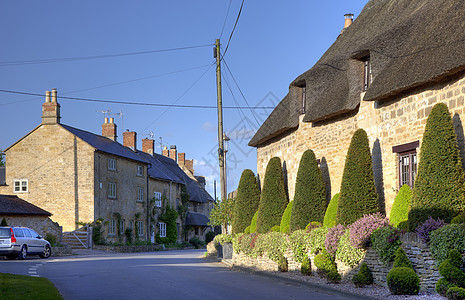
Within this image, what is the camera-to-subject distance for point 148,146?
61.4 meters

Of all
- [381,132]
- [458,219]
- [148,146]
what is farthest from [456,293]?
[148,146]

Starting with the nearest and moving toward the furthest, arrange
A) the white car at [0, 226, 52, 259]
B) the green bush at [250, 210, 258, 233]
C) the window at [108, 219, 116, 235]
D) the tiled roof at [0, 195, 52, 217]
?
the green bush at [250, 210, 258, 233], the white car at [0, 226, 52, 259], the tiled roof at [0, 195, 52, 217], the window at [108, 219, 116, 235]

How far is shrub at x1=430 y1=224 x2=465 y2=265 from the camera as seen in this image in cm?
1126

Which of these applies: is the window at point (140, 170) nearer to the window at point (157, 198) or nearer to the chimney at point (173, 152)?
the window at point (157, 198)

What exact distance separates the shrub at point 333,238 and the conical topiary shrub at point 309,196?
3.88 metres

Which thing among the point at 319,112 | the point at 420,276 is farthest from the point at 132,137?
the point at 420,276

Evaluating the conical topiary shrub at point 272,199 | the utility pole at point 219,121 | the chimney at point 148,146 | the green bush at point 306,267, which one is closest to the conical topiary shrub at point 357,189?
the green bush at point 306,267

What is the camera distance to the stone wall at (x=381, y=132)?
14508 mm

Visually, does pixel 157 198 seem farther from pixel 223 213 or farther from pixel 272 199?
pixel 272 199

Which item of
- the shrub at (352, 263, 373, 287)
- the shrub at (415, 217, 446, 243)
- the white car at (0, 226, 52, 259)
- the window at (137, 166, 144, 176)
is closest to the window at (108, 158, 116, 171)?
the window at (137, 166, 144, 176)

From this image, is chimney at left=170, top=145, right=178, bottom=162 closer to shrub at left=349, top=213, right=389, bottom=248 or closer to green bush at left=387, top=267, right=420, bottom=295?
shrub at left=349, top=213, right=389, bottom=248

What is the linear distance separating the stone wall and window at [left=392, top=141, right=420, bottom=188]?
137mm

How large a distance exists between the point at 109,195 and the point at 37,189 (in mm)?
4970

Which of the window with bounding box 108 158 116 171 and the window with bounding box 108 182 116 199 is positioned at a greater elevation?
the window with bounding box 108 158 116 171
